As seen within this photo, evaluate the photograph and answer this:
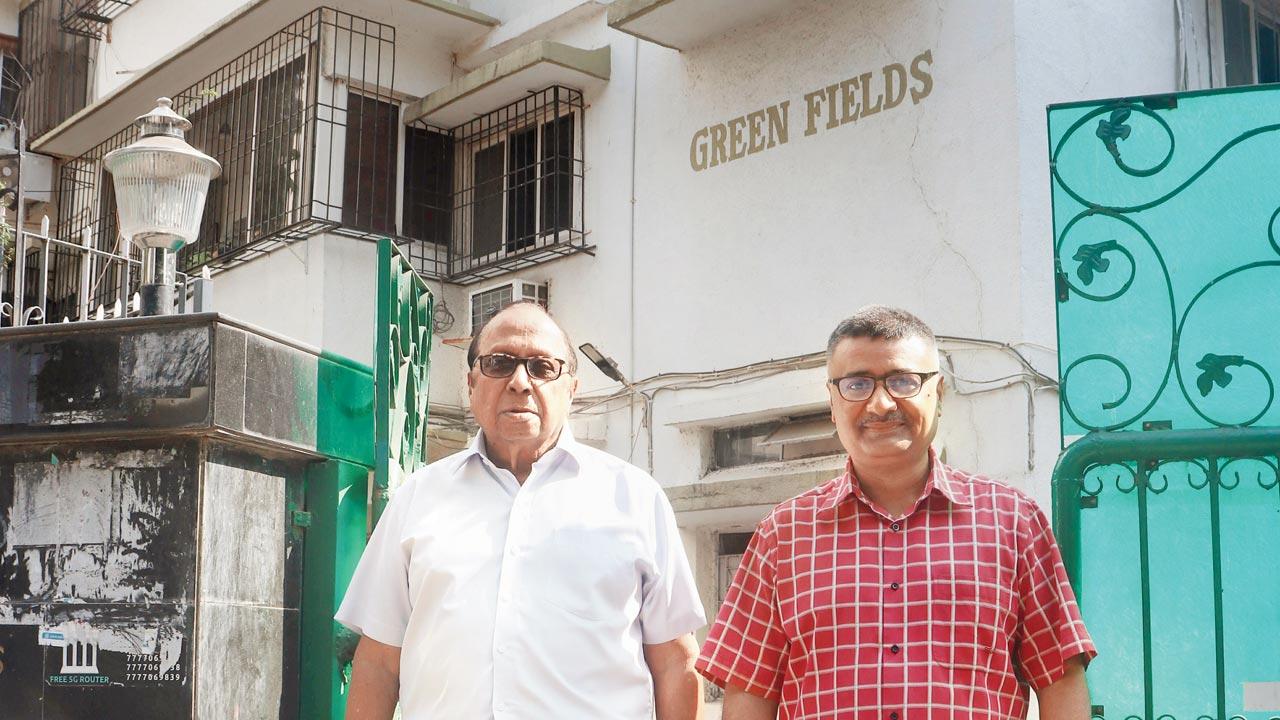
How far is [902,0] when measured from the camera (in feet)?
28.3

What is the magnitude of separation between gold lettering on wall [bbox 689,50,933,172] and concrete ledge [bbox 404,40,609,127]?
1.23 m

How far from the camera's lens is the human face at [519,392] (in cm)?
289

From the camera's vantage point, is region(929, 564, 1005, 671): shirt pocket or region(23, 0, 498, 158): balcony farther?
region(23, 0, 498, 158): balcony

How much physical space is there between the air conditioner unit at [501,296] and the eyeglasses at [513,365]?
7.89 m

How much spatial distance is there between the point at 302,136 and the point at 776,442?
4.79m

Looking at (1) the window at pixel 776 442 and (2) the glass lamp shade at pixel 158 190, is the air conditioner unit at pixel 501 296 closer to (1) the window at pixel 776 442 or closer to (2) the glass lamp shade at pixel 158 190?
(1) the window at pixel 776 442

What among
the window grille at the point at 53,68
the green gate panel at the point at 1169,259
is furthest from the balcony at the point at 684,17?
the window grille at the point at 53,68

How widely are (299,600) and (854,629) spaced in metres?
1.88

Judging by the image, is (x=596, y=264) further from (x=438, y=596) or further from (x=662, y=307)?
(x=438, y=596)

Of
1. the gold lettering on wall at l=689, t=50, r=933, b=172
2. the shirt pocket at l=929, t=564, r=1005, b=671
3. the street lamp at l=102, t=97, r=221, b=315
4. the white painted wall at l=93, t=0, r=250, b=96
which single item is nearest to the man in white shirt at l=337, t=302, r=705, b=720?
the shirt pocket at l=929, t=564, r=1005, b=671

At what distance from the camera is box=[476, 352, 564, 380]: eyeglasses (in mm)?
2881

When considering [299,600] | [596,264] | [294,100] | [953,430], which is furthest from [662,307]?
[299,600]

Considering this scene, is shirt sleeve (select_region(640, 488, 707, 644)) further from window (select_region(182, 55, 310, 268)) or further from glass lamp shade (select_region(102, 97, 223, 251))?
window (select_region(182, 55, 310, 268))

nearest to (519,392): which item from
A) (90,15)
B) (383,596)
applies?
(383,596)
